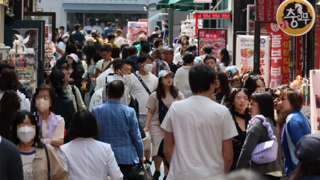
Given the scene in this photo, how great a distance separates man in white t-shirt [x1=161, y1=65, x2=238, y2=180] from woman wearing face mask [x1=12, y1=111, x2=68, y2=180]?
0.97 m

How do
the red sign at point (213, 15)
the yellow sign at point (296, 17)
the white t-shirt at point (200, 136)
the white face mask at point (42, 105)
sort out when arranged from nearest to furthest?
the white t-shirt at point (200, 136) → the white face mask at point (42, 105) → the yellow sign at point (296, 17) → the red sign at point (213, 15)

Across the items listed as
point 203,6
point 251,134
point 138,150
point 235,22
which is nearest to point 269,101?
point 251,134

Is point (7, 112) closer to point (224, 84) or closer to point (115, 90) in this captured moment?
point (115, 90)

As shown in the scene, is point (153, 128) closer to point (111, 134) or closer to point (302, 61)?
point (111, 134)

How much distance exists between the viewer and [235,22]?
17.3 metres

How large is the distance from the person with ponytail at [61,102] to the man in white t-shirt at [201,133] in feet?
8.14

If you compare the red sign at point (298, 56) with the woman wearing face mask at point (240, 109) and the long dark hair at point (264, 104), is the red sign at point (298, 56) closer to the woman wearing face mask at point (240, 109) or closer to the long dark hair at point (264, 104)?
the woman wearing face mask at point (240, 109)

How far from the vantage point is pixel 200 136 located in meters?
3.63

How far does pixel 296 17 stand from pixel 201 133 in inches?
244

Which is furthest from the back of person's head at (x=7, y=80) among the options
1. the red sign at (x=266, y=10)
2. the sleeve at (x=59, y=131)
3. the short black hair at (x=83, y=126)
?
the red sign at (x=266, y=10)

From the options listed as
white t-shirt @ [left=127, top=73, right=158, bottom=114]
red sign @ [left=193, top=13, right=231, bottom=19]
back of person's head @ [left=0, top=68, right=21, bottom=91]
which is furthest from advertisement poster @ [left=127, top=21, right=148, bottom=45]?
back of person's head @ [left=0, top=68, right=21, bottom=91]

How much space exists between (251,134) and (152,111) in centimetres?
237

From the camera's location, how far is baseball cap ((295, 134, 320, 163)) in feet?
8.30

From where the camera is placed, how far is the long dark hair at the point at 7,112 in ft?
12.1
